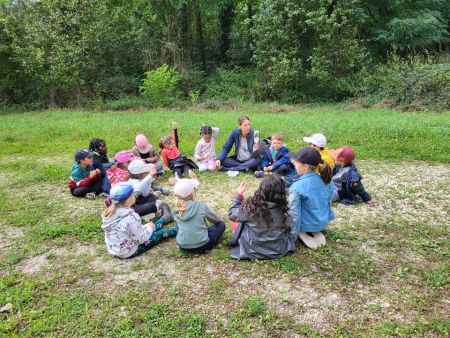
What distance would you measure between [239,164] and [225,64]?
1756 centimetres

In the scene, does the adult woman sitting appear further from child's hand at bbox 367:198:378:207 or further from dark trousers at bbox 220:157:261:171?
child's hand at bbox 367:198:378:207

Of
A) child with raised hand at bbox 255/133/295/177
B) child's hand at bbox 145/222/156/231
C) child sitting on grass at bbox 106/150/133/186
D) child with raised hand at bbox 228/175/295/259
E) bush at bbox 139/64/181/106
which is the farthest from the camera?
bush at bbox 139/64/181/106

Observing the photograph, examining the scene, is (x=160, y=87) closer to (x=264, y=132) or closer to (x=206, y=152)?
(x=264, y=132)

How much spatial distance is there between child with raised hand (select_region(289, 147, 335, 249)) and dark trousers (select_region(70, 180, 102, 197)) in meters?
3.78

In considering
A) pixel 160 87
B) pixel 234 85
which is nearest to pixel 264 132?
pixel 160 87

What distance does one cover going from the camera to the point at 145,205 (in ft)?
18.8

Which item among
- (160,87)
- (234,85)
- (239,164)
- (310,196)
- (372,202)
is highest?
(160,87)

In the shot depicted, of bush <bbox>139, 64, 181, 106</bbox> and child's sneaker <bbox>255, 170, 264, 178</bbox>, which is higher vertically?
bush <bbox>139, 64, 181, 106</bbox>

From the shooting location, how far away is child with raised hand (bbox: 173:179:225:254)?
445 centimetres

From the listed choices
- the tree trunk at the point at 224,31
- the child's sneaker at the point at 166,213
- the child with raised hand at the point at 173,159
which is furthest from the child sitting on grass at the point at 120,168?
the tree trunk at the point at 224,31

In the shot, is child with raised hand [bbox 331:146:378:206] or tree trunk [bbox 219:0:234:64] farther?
tree trunk [bbox 219:0:234:64]

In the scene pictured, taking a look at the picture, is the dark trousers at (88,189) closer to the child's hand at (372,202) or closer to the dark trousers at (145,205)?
the dark trousers at (145,205)

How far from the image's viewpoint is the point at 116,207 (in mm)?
4523

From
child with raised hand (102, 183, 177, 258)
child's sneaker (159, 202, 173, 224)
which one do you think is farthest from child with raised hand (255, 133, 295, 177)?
child with raised hand (102, 183, 177, 258)
